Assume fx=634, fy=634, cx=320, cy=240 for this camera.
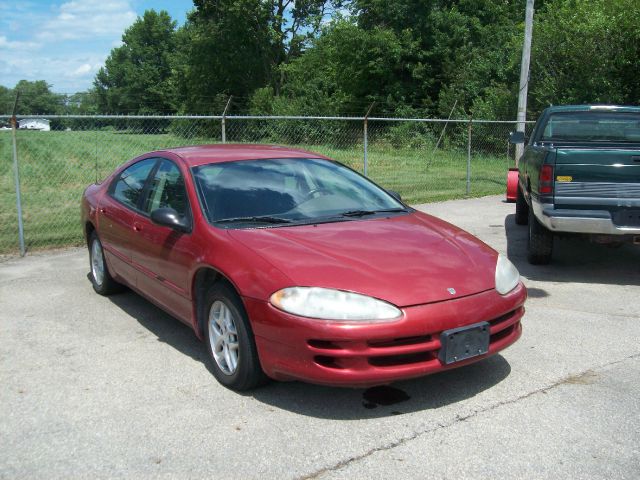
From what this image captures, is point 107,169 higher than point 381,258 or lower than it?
lower

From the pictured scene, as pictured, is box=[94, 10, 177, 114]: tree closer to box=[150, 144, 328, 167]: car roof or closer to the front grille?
box=[150, 144, 328, 167]: car roof

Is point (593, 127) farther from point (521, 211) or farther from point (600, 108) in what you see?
point (521, 211)

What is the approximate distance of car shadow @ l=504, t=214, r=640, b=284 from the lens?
6.64 metres

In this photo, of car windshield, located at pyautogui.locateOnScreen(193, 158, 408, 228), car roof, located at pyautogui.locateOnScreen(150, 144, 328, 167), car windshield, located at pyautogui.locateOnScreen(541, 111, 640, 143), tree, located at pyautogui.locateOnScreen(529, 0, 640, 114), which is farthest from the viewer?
tree, located at pyautogui.locateOnScreen(529, 0, 640, 114)

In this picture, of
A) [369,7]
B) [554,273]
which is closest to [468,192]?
[554,273]

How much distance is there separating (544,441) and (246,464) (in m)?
1.47

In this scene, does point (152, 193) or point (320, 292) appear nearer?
point (320, 292)

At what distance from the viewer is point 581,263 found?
735 cm

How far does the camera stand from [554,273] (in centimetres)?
687

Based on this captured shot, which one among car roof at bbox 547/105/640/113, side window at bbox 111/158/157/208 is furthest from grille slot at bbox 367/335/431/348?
car roof at bbox 547/105/640/113

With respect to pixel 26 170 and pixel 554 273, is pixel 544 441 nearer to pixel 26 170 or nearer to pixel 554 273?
pixel 554 273

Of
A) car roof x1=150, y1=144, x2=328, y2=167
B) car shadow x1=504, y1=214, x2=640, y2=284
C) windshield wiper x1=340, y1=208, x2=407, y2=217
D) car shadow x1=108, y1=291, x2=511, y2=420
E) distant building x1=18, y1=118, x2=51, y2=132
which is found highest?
distant building x1=18, y1=118, x2=51, y2=132

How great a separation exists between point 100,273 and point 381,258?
132 inches

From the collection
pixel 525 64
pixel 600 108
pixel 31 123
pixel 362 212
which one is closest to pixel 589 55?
pixel 525 64
